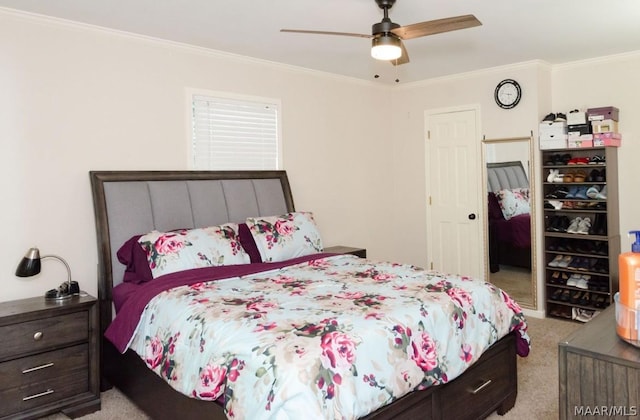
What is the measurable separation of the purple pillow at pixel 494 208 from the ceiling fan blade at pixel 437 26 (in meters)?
2.63

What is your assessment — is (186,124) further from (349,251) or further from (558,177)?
(558,177)

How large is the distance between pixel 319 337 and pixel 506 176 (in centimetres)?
357

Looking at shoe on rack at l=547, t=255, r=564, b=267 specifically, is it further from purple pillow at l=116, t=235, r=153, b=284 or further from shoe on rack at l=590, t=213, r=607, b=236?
purple pillow at l=116, t=235, r=153, b=284

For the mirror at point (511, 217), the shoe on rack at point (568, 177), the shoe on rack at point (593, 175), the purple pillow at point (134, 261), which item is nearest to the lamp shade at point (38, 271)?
the purple pillow at point (134, 261)

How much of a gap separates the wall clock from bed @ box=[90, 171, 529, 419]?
2.34 metres

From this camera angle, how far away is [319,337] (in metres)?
1.83

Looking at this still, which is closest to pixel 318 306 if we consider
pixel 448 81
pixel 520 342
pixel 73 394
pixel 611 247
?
pixel 520 342

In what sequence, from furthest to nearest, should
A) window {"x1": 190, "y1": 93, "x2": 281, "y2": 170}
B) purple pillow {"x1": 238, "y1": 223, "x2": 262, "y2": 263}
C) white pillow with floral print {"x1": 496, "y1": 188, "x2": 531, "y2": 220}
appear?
white pillow with floral print {"x1": 496, "y1": 188, "x2": 531, "y2": 220} < window {"x1": 190, "y1": 93, "x2": 281, "y2": 170} < purple pillow {"x1": 238, "y1": 223, "x2": 262, "y2": 263}

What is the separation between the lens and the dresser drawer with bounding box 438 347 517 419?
89.0 inches

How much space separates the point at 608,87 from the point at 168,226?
166 inches

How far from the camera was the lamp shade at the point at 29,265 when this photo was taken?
9.07ft

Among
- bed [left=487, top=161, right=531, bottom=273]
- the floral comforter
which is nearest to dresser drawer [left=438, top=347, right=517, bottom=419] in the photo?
the floral comforter

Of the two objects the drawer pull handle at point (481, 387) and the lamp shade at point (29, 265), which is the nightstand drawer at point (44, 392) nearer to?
the lamp shade at point (29, 265)

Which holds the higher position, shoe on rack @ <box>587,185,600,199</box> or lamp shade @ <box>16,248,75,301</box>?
shoe on rack @ <box>587,185,600,199</box>
